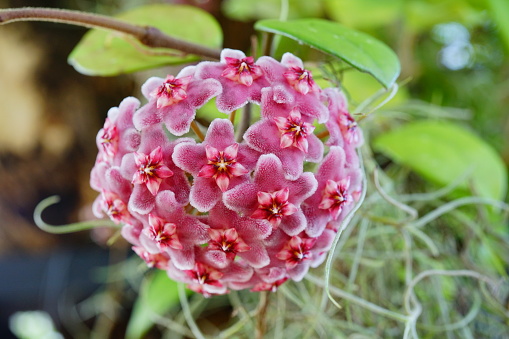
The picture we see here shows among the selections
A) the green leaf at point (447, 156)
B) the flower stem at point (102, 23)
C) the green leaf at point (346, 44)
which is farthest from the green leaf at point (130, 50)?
the green leaf at point (447, 156)

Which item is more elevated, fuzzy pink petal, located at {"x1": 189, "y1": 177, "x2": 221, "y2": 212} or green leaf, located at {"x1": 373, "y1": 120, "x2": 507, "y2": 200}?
fuzzy pink petal, located at {"x1": 189, "y1": 177, "x2": 221, "y2": 212}

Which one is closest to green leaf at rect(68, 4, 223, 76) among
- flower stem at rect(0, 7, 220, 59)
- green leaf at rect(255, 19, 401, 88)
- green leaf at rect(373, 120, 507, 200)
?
flower stem at rect(0, 7, 220, 59)

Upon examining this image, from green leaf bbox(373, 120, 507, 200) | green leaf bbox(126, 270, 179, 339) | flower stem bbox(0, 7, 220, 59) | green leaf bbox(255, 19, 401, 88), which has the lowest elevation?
green leaf bbox(126, 270, 179, 339)

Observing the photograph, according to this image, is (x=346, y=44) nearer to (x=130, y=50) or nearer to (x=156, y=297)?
(x=130, y=50)

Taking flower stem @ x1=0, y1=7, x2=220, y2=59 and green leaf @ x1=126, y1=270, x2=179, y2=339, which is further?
green leaf @ x1=126, y1=270, x2=179, y2=339

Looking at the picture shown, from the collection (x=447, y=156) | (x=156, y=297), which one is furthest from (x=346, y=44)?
(x=156, y=297)

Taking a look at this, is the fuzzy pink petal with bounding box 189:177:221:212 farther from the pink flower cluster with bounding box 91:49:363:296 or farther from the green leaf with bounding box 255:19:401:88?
the green leaf with bounding box 255:19:401:88

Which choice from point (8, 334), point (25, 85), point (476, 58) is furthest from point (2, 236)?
point (476, 58)
